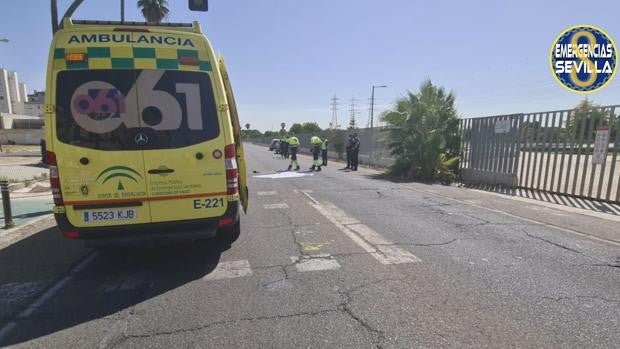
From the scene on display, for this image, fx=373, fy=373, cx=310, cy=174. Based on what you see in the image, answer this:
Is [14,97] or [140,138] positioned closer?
[140,138]

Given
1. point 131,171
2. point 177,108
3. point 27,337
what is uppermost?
point 177,108

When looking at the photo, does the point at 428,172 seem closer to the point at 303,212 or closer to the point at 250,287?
the point at 303,212

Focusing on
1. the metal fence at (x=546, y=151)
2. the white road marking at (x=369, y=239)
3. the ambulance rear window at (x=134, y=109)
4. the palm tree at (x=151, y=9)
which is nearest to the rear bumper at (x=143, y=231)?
the ambulance rear window at (x=134, y=109)

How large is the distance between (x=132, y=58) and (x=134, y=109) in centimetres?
56

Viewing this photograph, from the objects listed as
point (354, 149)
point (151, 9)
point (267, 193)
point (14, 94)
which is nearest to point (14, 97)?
point (14, 94)

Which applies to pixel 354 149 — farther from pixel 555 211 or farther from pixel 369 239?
pixel 369 239

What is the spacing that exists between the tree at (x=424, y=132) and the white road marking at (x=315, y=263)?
10.1m

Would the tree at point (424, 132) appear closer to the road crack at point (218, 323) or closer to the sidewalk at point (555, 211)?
the sidewalk at point (555, 211)

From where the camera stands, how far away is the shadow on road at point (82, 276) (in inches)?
131

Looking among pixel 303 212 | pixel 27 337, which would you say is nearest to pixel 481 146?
pixel 303 212

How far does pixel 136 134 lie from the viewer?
406 centimetres

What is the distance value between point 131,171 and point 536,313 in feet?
13.7

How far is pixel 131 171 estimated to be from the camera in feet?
13.3

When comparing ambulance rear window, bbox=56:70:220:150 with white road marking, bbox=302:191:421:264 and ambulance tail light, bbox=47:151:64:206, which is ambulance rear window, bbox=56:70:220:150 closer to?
ambulance tail light, bbox=47:151:64:206
